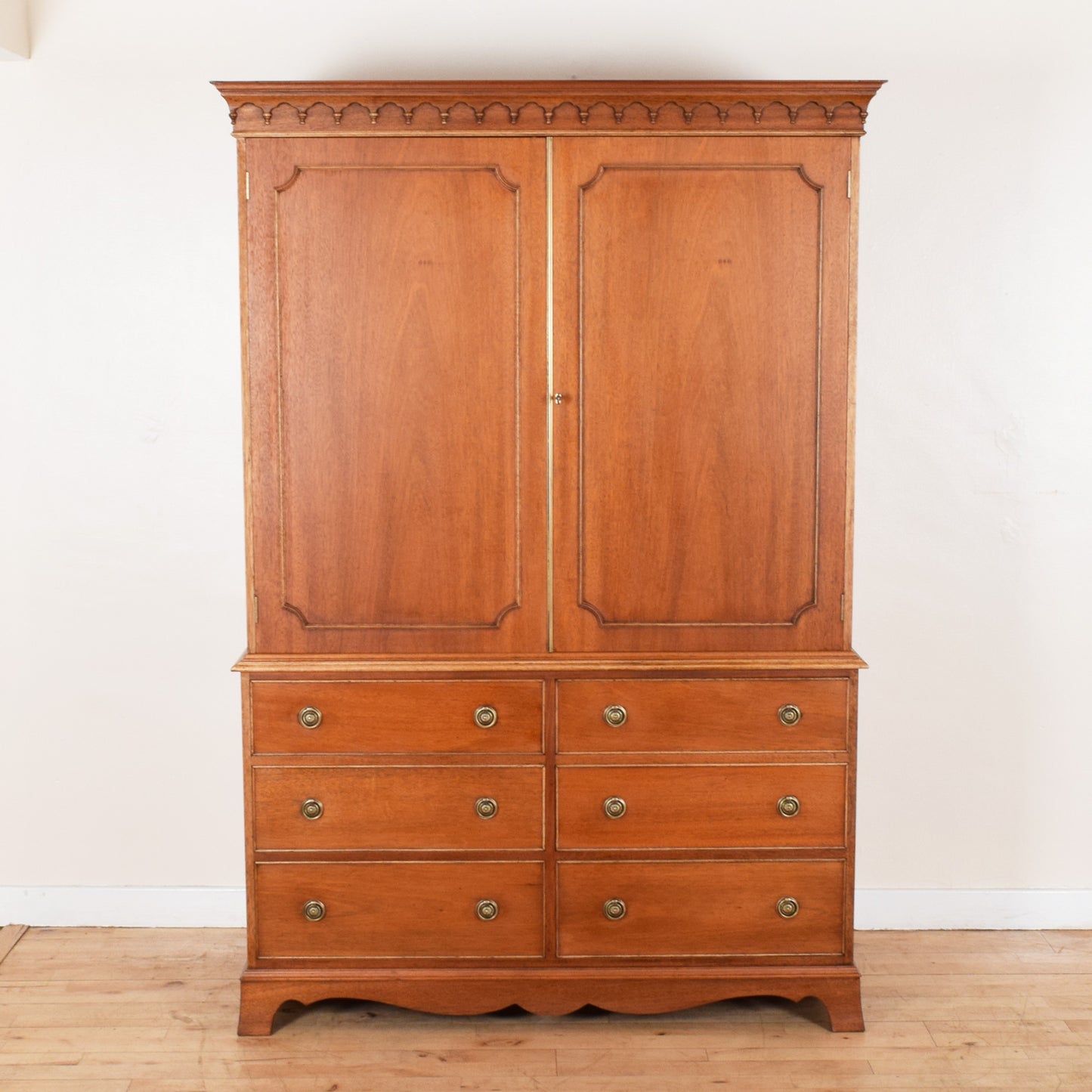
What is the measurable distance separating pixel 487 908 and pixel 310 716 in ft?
1.92

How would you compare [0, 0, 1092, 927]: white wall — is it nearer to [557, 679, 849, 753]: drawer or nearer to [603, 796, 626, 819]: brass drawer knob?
[557, 679, 849, 753]: drawer

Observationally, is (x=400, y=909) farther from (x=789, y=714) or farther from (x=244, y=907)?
(x=789, y=714)

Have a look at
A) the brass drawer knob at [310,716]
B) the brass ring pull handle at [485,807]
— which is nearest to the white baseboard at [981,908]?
the brass ring pull handle at [485,807]

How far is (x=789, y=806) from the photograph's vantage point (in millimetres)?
2420

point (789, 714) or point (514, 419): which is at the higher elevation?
point (514, 419)

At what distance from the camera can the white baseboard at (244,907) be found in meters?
→ 3.00

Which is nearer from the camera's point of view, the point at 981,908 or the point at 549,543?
the point at 549,543

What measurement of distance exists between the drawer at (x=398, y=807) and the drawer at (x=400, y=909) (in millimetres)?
58

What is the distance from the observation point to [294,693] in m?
2.40

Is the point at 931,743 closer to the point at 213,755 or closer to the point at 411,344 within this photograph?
the point at 411,344

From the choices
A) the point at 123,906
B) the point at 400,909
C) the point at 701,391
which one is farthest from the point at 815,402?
the point at 123,906

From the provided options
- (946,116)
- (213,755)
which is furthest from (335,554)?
(946,116)

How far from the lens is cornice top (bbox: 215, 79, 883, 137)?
7.49ft

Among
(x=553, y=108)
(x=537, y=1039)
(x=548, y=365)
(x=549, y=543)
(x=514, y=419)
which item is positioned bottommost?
(x=537, y=1039)
